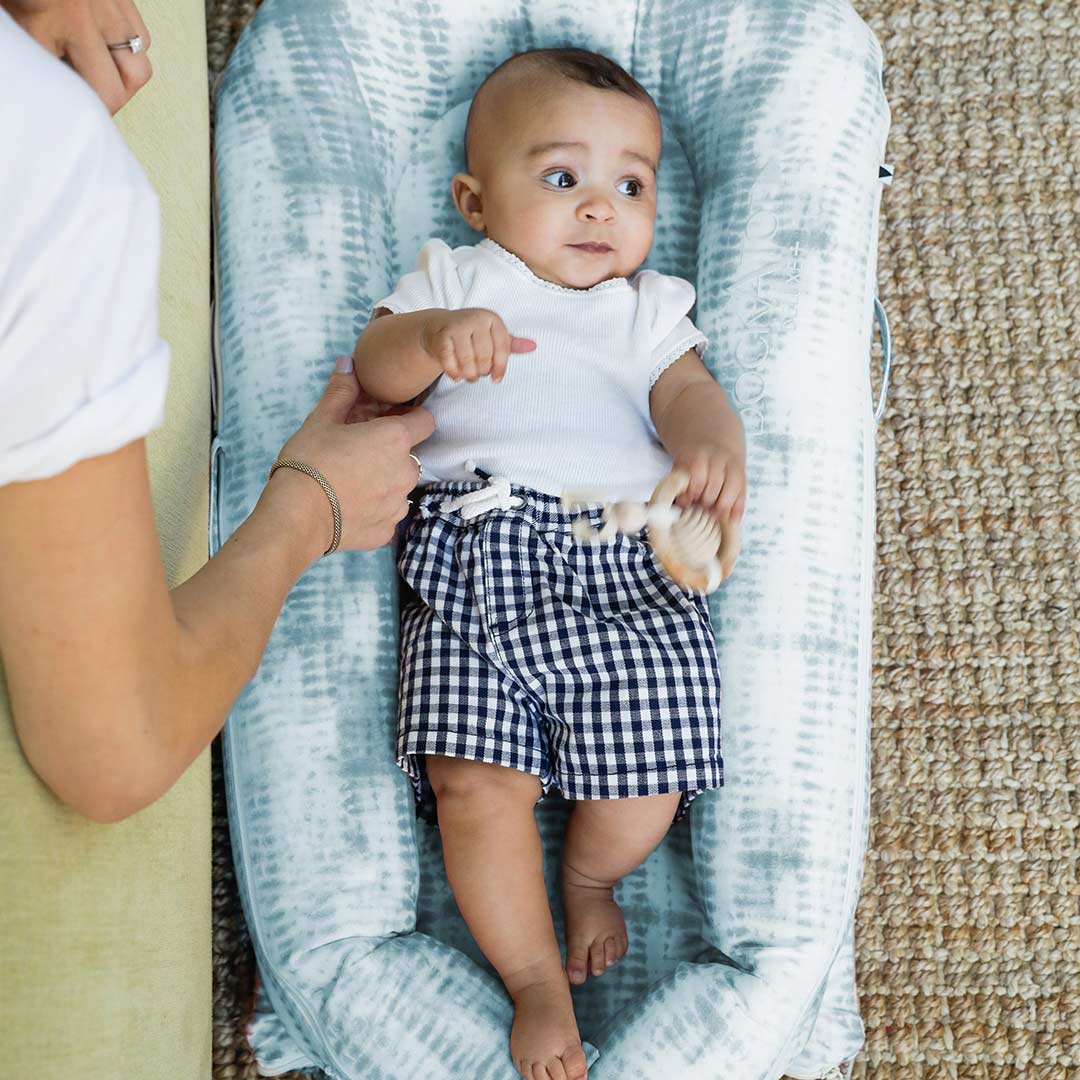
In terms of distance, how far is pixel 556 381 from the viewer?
1283 mm

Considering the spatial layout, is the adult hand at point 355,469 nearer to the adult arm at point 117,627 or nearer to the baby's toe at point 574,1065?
the adult arm at point 117,627

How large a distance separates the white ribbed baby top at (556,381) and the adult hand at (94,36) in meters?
0.42

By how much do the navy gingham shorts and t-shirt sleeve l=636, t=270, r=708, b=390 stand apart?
19cm

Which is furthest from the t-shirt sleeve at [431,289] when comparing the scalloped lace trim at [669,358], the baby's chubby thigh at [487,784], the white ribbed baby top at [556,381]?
the baby's chubby thigh at [487,784]

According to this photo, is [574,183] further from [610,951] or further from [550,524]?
[610,951]

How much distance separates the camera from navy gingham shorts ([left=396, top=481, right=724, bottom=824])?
120 cm

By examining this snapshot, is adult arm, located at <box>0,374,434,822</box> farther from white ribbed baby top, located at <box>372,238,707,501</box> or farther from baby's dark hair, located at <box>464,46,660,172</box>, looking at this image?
baby's dark hair, located at <box>464,46,660,172</box>

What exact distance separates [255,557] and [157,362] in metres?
0.31

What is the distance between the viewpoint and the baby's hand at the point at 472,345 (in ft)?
3.65

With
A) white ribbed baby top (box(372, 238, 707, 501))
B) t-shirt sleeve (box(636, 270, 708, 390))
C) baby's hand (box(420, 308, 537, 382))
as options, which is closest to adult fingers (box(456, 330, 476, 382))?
baby's hand (box(420, 308, 537, 382))

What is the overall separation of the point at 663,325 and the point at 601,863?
0.59 m

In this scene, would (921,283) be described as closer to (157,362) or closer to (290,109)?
(290,109)

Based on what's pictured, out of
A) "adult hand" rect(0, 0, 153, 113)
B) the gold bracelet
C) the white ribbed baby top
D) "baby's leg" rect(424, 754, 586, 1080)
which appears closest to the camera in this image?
"adult hand" rect(0, 0, 153, 113)

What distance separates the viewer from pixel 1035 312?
5.50ft
